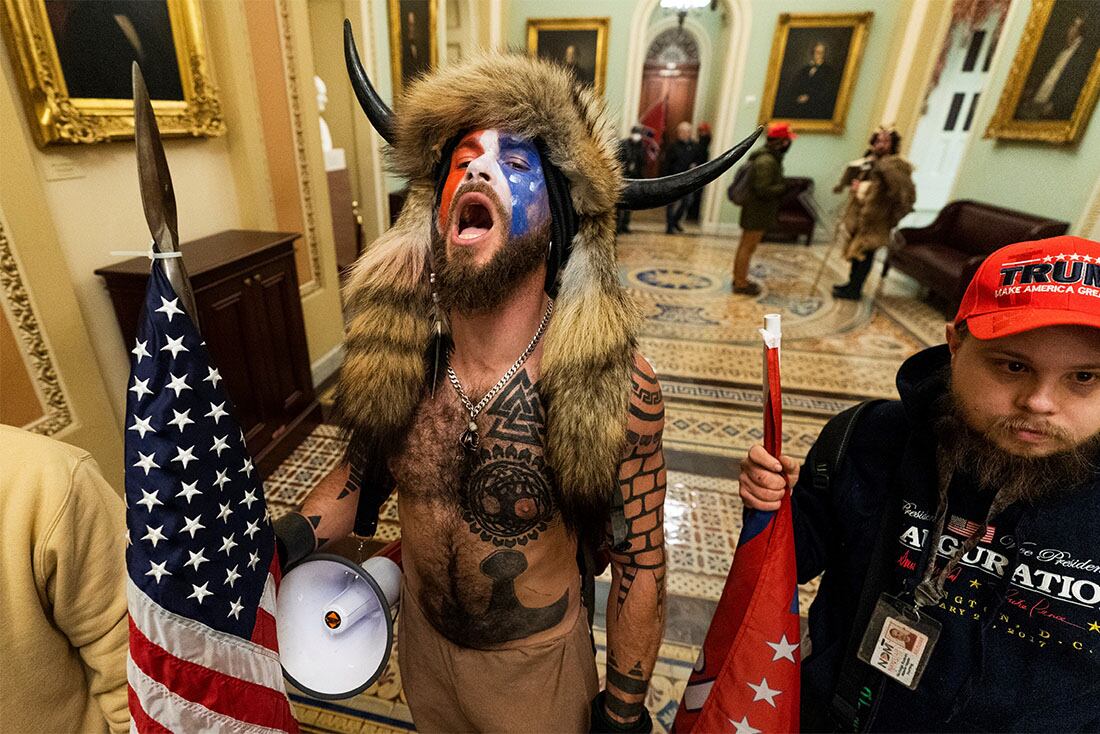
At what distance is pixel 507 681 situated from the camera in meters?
1.19

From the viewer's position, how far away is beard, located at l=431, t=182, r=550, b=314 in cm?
97

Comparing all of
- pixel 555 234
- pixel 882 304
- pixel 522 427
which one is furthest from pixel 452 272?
pixel 882 304

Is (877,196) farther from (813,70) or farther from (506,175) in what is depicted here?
(506,175)

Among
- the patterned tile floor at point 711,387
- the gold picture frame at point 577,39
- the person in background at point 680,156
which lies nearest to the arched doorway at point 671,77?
the person in background at point 680,156

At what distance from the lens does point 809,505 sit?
1.24 metres

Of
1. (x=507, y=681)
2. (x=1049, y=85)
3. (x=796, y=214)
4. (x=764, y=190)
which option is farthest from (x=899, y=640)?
(x=796, y=214)

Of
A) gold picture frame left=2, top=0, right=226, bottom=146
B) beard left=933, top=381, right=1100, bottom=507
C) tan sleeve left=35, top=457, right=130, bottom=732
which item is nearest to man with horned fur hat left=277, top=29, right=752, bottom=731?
tan sleeve left=35, top=457, right=130, bottom=732

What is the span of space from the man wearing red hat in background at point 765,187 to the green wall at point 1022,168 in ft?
8.92

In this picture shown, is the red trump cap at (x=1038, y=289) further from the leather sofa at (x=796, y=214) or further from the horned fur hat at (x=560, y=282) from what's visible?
the leather sofa at (x=796, y=214)

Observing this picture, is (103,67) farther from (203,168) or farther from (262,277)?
(262,277)

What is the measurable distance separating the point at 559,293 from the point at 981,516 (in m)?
0.91

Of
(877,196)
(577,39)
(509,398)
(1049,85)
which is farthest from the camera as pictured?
(577,39)

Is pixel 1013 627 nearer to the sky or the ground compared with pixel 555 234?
nearer to the ground

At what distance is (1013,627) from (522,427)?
984 mm
